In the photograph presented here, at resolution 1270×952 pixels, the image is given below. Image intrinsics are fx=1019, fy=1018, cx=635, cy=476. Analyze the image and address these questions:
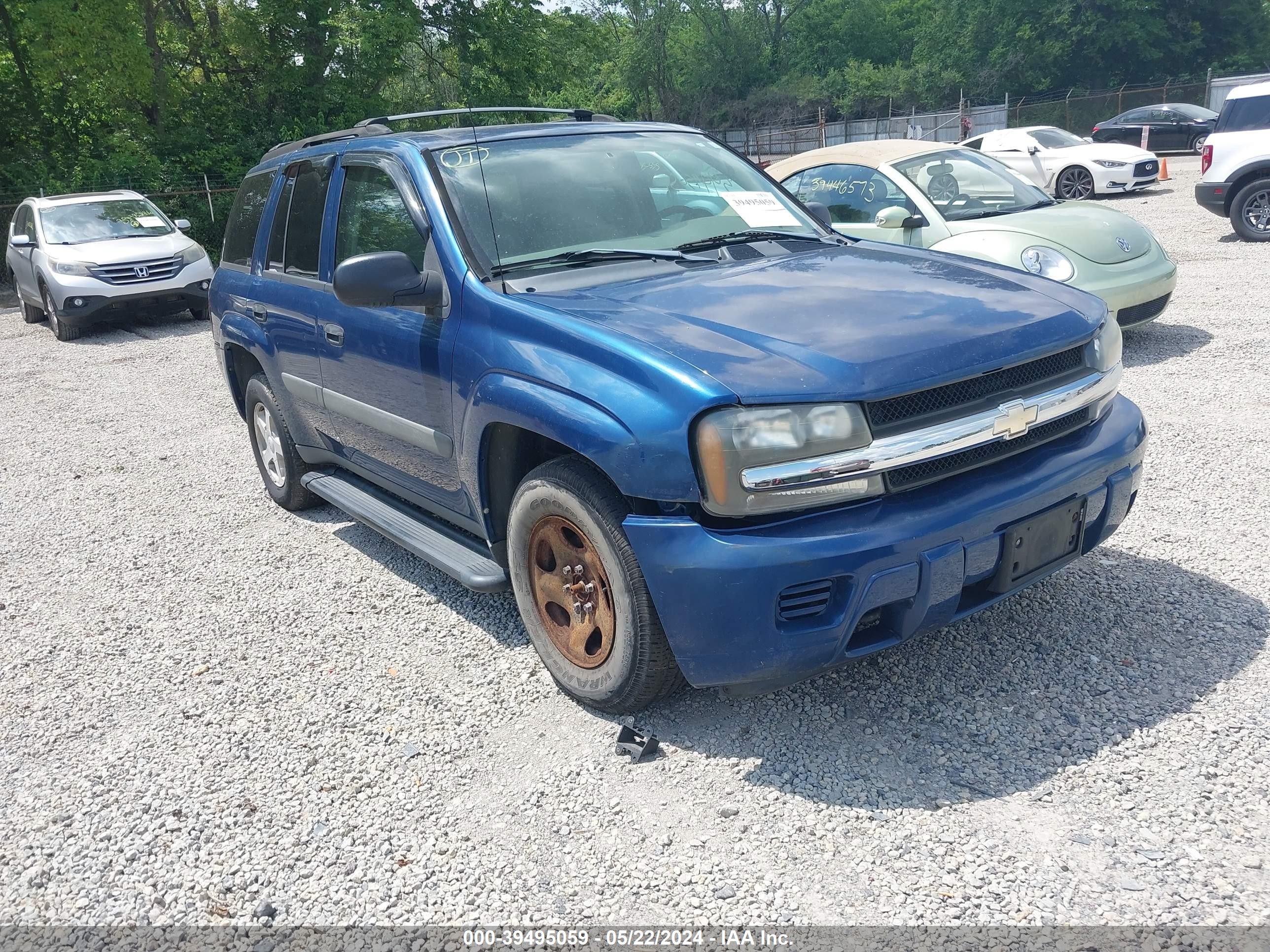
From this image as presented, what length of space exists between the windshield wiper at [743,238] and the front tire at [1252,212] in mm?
10918

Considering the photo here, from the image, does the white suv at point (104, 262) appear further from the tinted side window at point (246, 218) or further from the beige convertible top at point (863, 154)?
the beige convertible top at point (863, 154)

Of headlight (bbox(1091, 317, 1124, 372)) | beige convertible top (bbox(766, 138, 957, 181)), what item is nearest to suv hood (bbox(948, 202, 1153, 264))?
beige convertible top (bbox(766, 138, 957, 181))

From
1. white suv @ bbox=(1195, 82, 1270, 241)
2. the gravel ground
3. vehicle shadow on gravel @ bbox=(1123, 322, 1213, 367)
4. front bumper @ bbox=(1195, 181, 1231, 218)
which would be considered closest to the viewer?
the gravel ground

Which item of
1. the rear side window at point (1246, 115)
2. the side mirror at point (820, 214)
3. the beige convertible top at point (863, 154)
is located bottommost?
the rear side window at point (1246, 115)

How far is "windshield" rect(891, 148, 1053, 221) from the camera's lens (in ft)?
A: 26.2

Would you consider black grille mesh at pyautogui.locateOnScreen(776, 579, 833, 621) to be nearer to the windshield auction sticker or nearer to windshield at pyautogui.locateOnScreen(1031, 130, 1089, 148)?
the windshield auction sticker

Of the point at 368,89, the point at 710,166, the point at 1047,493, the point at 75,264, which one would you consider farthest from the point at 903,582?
the point at 368,89

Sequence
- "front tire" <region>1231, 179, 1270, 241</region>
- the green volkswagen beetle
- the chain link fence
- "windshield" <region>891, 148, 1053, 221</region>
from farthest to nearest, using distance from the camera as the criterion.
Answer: the chain link fence, "front tire" <region>1231, 179, 1270, 241</region>, "windshield" <region>891, 148, 1053, 221</region>, the green volkswagen beetle

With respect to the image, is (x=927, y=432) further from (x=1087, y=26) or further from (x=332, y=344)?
(x=1087, y=26)

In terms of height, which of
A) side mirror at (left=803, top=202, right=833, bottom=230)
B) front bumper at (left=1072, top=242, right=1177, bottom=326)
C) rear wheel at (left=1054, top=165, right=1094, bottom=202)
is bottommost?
rear wheel at (left=1054, top=165, right=1094, bottom=202)

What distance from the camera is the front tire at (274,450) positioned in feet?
18.1

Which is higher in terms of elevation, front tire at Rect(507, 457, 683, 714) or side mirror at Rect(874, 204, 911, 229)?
side mirror at Rect(874, 204, 911, 229)

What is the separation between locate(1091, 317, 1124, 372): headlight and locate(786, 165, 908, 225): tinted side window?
4.46 metres

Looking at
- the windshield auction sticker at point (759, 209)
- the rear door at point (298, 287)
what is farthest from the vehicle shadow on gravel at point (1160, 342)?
the rear door at point (298, 287)
